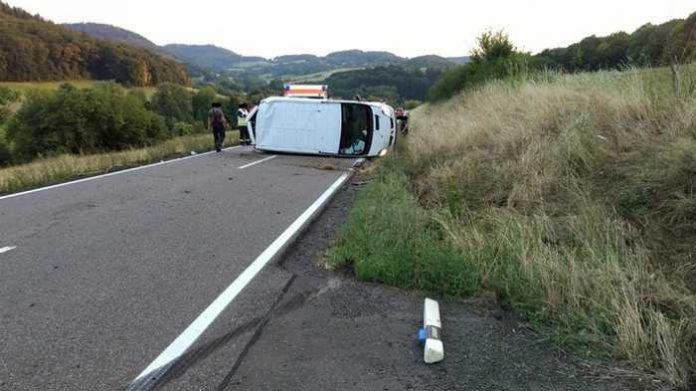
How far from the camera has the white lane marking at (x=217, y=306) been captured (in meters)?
3.12

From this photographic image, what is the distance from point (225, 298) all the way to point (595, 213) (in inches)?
142

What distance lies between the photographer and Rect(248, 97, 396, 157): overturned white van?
1551cm

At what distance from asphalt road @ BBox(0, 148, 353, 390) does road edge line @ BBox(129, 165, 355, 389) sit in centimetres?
5

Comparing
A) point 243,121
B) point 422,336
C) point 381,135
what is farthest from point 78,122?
point 422,336

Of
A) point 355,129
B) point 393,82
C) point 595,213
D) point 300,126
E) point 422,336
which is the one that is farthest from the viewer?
point 393,82

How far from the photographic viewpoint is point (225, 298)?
4094 mm

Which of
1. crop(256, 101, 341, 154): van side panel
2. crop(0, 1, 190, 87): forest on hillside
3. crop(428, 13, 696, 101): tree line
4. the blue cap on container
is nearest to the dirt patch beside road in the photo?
the blue cap on container

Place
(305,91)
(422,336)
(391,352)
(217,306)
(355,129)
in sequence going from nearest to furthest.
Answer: (391,352) < (422,336) < (217,306) < (355,129) < (305,91)

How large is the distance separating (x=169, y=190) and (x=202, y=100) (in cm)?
7624

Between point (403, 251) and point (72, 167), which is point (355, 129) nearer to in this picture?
point (72, 167)

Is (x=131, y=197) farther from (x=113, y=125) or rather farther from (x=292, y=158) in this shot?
(x=113, y=125)

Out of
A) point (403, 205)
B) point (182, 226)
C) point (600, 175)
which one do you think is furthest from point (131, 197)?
point (600, 175)

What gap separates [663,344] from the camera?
2.93 metres

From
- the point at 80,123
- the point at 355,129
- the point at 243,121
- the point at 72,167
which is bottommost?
the point at 80,123
